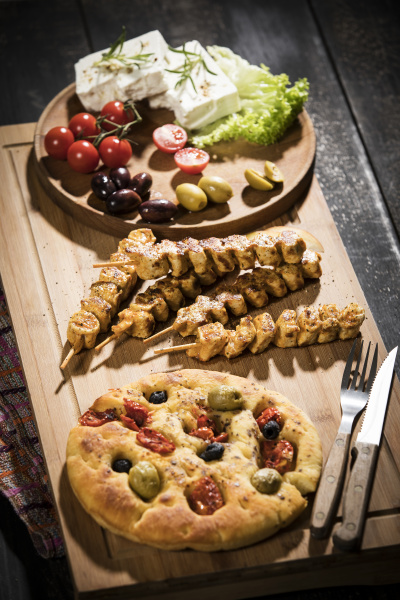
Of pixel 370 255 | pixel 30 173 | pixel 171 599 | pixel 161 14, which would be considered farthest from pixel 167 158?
pixel 171 599

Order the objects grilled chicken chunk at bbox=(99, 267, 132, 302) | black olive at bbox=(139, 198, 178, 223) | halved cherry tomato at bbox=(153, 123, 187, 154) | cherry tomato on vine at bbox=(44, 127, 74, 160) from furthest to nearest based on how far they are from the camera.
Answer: halved cherry tomato at bbox=(153, 123, 187, 154) < cherry tomato on vine at bbox=(44, 127, 74, 160) < black olive at bbox=(139, 198, 178, 223) < grilled chicken chunk at bbox=(99, 267, 132, 302)

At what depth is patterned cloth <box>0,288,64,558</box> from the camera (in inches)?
195

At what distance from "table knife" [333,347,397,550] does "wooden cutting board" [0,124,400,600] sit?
145mm

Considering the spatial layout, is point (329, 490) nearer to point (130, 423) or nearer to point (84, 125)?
point (130, 423)

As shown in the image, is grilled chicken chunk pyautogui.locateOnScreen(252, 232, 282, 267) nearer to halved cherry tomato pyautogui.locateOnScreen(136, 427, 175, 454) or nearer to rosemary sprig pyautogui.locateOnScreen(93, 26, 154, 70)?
halved cherry tomato pyautogui.locateOnScreen(136, 427, 175, 454)

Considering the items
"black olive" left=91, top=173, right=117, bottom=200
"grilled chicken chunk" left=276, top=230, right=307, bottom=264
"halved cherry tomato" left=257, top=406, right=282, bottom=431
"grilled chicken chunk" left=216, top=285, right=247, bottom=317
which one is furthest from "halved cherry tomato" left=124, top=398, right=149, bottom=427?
"black olive" left=91, top=173, right=117, bottom=200

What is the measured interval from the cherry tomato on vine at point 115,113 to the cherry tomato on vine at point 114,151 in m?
0.32

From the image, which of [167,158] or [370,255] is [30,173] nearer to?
[167,158]

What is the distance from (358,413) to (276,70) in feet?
13.8

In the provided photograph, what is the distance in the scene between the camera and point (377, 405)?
5.04m

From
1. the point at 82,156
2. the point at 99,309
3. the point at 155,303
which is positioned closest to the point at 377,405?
the point at 155,303

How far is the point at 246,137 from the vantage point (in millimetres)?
6801

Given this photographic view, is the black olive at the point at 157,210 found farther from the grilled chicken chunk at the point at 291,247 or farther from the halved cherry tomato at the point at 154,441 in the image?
the halved cherry tomato at the point at 154,441

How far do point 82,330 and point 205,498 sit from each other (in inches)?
58.6
